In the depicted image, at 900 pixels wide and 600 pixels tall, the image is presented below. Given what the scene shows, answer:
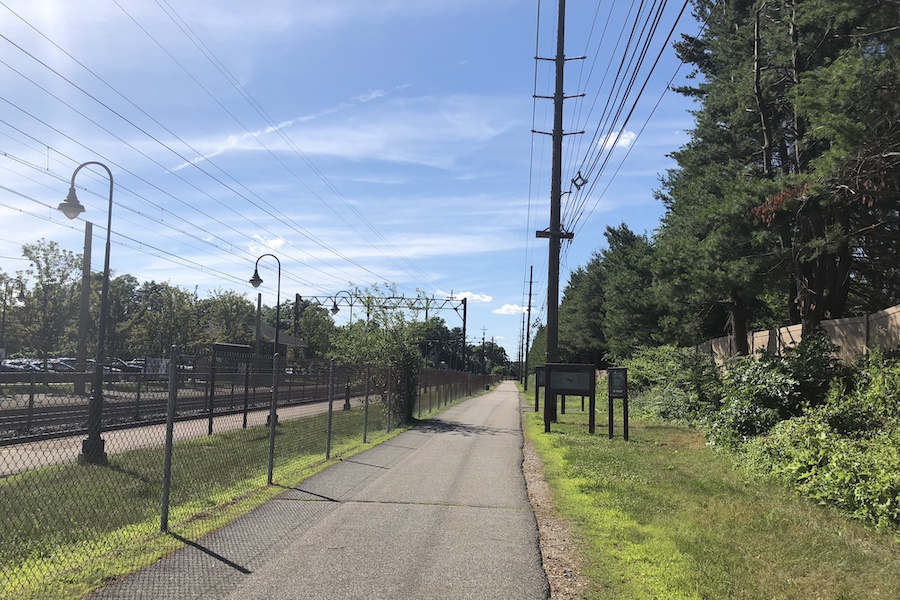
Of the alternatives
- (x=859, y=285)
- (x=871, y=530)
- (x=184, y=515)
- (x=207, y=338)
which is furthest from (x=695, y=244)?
(x=207, y=338)

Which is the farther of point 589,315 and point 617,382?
point 589,315

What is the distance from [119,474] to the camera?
9.84 m

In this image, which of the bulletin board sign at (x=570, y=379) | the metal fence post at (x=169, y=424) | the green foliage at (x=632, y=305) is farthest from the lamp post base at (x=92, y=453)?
the green foliage at (x=632, y=305)

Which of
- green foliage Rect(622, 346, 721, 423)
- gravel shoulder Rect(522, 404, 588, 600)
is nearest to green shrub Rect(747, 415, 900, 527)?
gravel shoulder Rect(522, 404, 588, 600)

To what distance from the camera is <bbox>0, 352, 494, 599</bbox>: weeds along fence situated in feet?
18.4

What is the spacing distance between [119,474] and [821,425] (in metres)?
11.0

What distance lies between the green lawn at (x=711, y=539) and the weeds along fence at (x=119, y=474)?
409cm

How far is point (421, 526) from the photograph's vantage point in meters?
7.02

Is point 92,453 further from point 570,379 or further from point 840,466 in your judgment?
point 570,379

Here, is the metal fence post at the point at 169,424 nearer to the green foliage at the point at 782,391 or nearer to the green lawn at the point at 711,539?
the green lawn at the point at 711,539

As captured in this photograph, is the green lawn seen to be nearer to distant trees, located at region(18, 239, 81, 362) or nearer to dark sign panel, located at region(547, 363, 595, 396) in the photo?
dark sign panel, located at region(547, 363, 595, 396)

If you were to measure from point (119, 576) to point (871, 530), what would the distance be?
A: 24.6 ft

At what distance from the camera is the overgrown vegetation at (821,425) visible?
7691 mm

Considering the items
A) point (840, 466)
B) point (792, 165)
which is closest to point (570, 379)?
point (792, 165)
